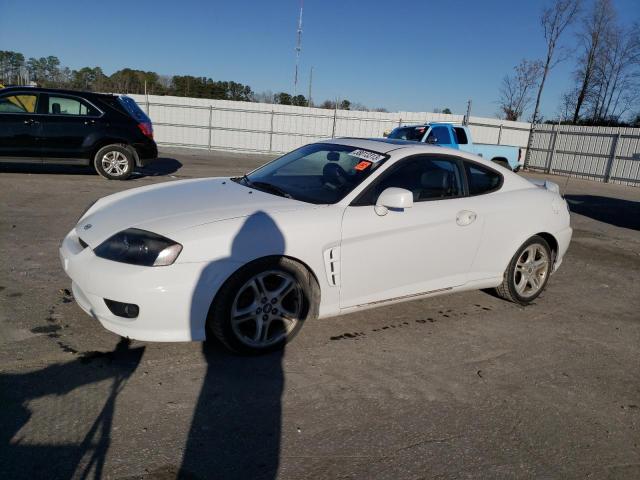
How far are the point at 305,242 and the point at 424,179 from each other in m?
1.30

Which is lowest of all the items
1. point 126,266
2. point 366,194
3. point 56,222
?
point 56,222

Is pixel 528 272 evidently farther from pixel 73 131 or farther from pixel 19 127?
pixel 19 127

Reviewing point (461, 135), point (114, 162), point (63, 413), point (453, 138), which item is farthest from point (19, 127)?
point (461, 135)

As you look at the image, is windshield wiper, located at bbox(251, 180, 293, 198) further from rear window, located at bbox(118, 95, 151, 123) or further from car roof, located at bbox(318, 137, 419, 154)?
rear window, located at bbox(118, 95, 151, 123)

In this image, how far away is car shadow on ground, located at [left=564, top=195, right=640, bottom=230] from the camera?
35.5 ft

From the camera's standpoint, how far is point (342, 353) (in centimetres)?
363

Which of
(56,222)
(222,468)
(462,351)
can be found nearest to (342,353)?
(462,351)

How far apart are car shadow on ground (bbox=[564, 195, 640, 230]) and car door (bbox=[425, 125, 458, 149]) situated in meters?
3.64

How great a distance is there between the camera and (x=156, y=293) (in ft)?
10.0

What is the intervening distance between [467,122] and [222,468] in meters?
24.3

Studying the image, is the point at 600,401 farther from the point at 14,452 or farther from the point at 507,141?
the point at 507,141

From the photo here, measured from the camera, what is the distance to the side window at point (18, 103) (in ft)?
31.8

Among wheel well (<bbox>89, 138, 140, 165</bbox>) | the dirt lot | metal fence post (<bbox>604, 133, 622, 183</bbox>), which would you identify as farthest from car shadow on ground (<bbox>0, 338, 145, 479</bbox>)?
metal fence post (<bbox>604, 133, 622, 183</bbox>)

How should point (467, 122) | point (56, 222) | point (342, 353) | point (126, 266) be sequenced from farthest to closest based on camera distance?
point (467, 122) < point (56, 222) < point (342, 353) < point (126, 266)
